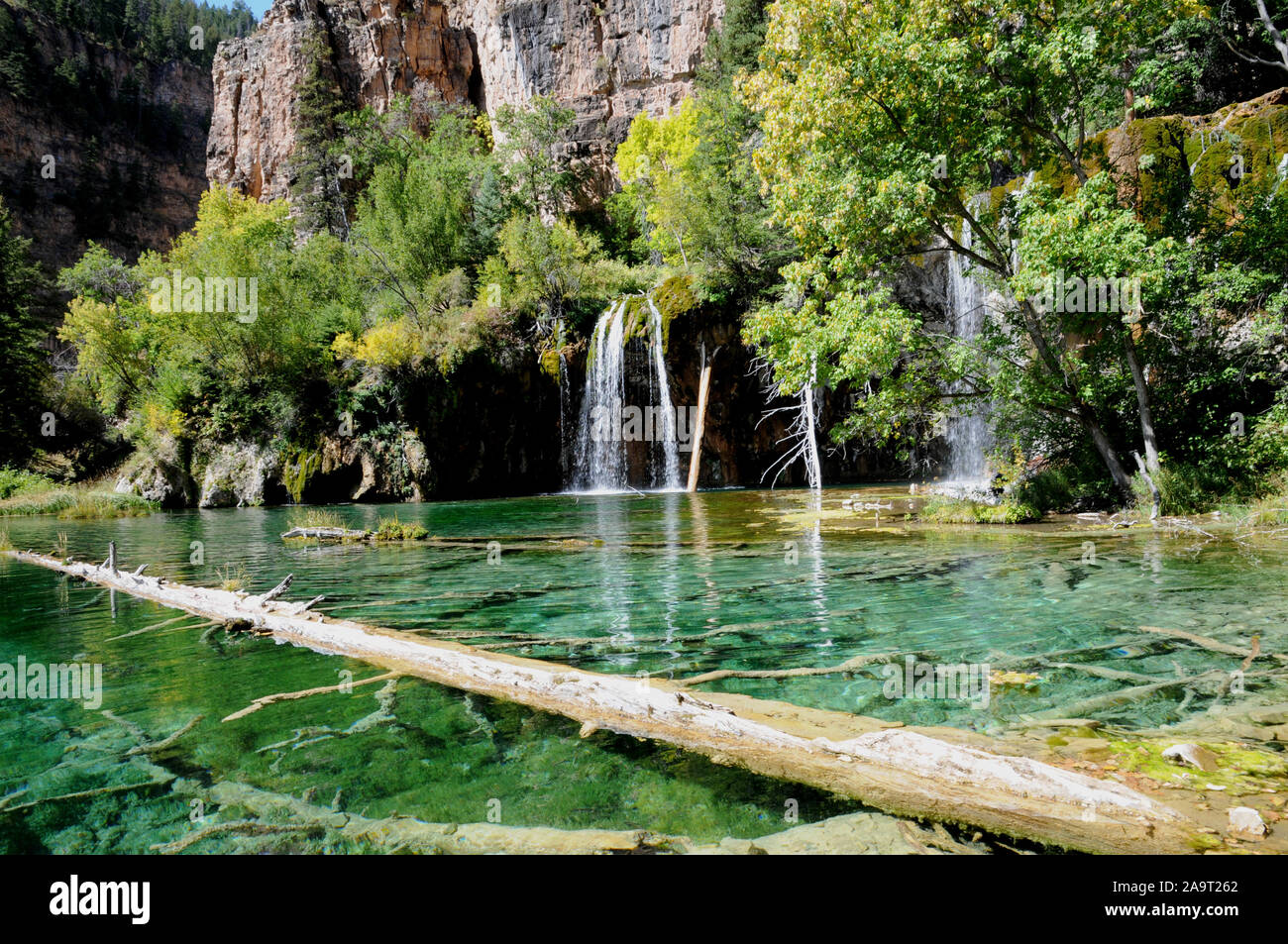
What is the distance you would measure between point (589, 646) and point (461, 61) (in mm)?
63197

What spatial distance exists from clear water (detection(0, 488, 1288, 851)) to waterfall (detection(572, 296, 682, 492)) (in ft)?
59.8

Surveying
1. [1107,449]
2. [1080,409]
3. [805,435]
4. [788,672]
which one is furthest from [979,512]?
[805,435]

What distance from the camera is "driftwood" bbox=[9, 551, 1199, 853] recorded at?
2723 millimetres

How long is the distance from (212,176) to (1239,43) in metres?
66.9

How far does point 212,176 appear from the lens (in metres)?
57.6

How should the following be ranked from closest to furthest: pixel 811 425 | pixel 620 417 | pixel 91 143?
pixel 811 425 < pixel 620 417 < pixel 91 143

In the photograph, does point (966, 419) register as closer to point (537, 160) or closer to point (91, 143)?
point (537, 160)

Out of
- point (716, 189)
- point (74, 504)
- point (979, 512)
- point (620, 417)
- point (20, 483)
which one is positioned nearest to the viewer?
point (979, 512)

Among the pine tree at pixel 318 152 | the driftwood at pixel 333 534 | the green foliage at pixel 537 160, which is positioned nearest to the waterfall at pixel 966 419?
the driftwood at pixel 333 534

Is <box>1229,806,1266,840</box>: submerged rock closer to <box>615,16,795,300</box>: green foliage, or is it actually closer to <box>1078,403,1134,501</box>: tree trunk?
<box>1078,403,1134,501</box>: tree trunk

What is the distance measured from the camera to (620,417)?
31.7 metres

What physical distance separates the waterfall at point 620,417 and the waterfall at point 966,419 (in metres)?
11.8
